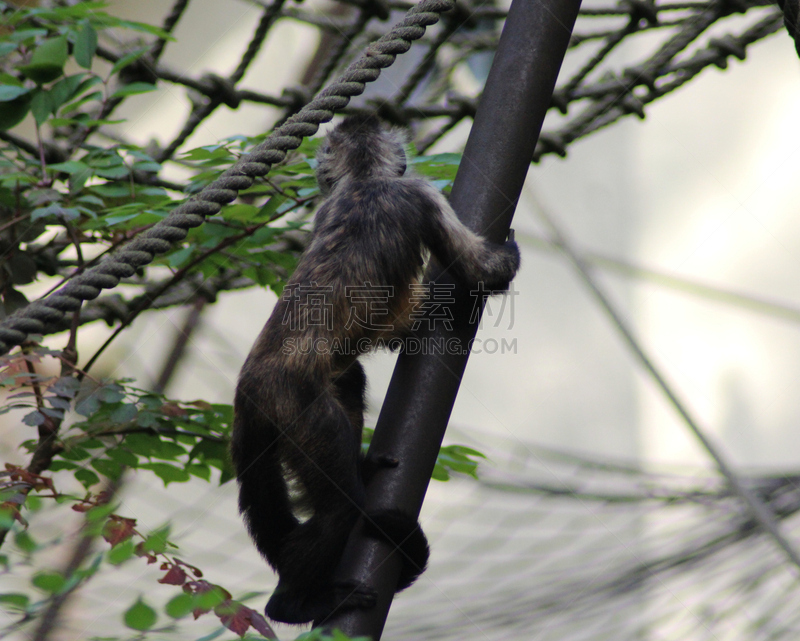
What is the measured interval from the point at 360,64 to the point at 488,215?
1.13ft

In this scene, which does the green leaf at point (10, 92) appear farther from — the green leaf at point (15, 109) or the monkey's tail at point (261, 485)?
the monkey's tail at point (261, 485)

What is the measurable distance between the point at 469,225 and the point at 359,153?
508mm

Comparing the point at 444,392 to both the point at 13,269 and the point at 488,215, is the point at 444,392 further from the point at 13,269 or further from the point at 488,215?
the point at 13,269

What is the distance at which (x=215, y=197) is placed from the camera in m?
1.22

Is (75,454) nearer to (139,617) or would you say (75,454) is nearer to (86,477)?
(86,477)

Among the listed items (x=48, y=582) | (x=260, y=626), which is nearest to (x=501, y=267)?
(x=260, y=626)

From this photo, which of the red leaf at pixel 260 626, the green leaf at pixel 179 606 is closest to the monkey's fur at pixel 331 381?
the red leaf at pixel 260 626

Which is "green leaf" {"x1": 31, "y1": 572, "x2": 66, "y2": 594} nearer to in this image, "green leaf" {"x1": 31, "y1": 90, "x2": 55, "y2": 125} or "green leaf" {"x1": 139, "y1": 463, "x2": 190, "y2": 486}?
"green leaf" {"x1": 139, "y1": 463, "x2": 190, "y2": 486}

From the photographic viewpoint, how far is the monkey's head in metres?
1.67

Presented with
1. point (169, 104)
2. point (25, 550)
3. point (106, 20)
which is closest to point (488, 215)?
point (25, 550)

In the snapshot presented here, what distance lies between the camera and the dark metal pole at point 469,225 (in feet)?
3.68

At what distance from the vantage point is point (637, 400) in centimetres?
536

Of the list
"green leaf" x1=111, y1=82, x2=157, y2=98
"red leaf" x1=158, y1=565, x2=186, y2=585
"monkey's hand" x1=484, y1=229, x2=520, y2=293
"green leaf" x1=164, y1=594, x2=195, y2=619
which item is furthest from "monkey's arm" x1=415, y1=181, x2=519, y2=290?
"green leaf" x1=164, y1=594, x2=195, y2=619

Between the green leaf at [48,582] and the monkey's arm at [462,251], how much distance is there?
2.95 ft
